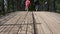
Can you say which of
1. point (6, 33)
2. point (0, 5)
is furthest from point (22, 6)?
point (6, 33)

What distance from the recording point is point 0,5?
8.06m

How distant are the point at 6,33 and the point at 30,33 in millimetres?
392

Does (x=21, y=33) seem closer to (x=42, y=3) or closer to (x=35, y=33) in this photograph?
(x=35, y=33)

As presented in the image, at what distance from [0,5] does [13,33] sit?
4.69 meters

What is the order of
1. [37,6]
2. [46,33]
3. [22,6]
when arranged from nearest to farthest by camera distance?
[46,33] < [37,6] < [22,6]

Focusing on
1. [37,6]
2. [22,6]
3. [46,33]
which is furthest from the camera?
[22,6]

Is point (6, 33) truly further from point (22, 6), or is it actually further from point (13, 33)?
point (22, 6)

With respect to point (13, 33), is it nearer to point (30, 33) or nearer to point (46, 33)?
point (30, 33)

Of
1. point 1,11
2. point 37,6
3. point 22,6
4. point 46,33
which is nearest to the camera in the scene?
point 46,33

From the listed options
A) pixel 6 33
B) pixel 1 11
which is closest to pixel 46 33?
pixel 6 33

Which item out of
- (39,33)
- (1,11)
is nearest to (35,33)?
(39,33)

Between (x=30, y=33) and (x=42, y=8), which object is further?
(x=42, y=8)

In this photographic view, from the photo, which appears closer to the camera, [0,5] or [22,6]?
[0,5]

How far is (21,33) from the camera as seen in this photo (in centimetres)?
350
